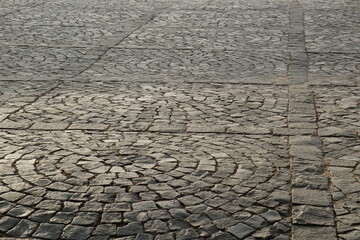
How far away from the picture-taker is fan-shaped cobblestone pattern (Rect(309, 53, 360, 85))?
7684 millimetres

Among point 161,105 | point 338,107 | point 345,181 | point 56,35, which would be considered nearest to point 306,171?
point 345,181

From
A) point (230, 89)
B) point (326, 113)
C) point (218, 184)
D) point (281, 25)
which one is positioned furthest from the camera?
point (281, 25)

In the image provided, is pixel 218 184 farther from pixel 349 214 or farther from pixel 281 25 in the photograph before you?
pixel 281 25

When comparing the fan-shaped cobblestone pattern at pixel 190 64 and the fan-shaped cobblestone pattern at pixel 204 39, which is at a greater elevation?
the fan-shaped cobblestone pattern at pixel 190 64

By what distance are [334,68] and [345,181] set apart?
12.8 ft

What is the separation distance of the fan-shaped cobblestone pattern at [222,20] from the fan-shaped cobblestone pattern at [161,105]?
4384mm

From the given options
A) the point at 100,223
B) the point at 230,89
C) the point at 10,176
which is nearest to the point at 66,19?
the point at 230,89

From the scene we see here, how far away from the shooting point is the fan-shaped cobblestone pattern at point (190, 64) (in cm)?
805

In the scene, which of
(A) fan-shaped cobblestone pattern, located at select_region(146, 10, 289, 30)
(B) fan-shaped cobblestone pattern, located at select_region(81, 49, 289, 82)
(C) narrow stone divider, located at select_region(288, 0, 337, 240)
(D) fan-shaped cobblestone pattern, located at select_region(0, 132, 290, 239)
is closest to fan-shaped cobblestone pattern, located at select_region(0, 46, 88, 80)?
(B) fan-shaped cobblestone pattern, located at select_region(81, 49, 289, 82)

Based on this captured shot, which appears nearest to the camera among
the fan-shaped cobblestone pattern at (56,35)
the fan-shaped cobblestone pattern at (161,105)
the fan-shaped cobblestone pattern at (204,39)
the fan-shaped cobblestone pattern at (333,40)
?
the fan-shaped cobblestone pattern at (161,105)

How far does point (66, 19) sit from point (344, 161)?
8.40 m

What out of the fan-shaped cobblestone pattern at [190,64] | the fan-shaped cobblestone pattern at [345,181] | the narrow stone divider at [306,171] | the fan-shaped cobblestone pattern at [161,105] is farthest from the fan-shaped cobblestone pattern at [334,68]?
the fan-shaped cobblestone pattern at [345,181]

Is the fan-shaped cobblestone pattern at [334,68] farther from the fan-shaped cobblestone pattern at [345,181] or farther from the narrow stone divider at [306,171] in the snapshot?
the fan-shaped cobblestone pattern at [345,181]

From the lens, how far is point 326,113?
20.8 feet
